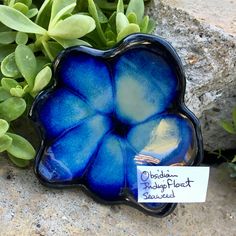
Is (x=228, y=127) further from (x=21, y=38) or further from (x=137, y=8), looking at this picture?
(x=21, y=38)

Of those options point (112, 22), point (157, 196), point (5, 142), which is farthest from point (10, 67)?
point (157, 196)

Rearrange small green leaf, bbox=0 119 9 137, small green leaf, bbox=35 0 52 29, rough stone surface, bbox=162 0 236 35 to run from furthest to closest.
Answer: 1. rough stone surface, bbox=162 0 236 35
2. small green leaf, bbox=35 0 52 29
3. small green leaf, bbox=0 119 9 137

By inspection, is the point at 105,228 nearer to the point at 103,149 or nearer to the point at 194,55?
the point at 103,149

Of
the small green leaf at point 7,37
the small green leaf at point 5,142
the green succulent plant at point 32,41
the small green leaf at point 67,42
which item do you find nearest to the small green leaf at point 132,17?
the green succulent plant at point 32,41

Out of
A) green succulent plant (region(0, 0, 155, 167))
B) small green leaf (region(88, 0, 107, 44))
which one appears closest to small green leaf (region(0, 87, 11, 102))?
green succulent plant (region(0, 0, 155, 167))

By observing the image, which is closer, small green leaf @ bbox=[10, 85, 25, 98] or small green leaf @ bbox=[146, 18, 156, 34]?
small green leaf @ bbox=[10, 85, 25, 98]

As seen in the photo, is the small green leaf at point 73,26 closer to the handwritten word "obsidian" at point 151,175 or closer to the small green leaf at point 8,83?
the small green leaf at point 8,83

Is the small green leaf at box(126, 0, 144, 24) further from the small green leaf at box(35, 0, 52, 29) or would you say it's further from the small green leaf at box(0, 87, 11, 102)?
the small green leaf at box(0, 87, 11, 102)

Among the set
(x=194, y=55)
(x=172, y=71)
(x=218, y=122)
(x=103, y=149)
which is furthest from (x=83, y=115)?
(x=218, y=122)
